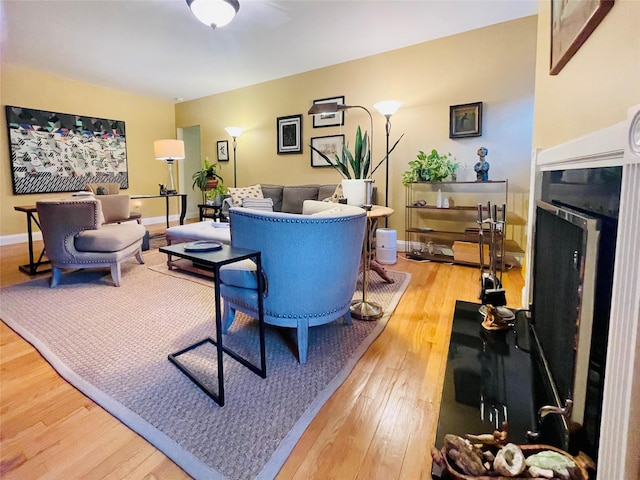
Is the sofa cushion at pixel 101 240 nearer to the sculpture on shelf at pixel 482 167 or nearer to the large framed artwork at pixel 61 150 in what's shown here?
the large framed artwork at pixel 61 150

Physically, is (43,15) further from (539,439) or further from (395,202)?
(539,439)

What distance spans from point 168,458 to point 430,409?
0.98 m

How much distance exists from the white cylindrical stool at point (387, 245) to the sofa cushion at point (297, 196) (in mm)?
1228

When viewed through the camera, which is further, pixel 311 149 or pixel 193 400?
pixel 311 149

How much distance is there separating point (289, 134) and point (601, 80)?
14.6ft

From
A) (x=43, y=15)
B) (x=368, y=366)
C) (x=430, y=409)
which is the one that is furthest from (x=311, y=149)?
(x=430, y=409)

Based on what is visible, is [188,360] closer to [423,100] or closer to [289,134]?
[423,100]

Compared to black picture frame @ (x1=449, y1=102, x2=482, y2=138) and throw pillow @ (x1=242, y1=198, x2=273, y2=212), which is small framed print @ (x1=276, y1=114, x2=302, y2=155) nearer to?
throw pillow @ (x1=242, y1=198, x2=273, y2=212)

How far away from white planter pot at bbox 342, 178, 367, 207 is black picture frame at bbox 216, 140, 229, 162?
4.11 m

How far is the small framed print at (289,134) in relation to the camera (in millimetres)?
4930

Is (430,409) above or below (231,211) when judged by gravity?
below

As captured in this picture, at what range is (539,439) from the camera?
920 millimetres

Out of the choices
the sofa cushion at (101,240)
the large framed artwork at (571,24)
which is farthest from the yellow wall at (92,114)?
the large framed artwork at (571,24)

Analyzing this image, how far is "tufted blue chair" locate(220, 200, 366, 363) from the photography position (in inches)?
60.1
